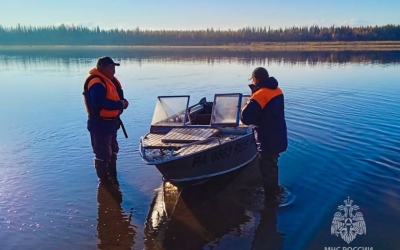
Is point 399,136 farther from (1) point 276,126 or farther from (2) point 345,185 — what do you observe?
(1) point 276,126

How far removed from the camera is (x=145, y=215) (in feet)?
18.3

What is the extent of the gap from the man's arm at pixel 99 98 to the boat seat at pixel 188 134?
110 centimetres

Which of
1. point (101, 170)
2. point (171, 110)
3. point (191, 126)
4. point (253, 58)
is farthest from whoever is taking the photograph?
A: point (253, 58)

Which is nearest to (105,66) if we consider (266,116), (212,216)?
(266,116)

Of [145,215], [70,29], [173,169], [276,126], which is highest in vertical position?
[70,29]

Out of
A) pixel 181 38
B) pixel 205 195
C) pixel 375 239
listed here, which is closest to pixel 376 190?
pixel 375 239

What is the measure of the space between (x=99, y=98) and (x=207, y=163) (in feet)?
6.87

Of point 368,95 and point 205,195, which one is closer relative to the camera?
point 205,195

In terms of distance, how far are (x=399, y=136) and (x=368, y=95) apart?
6.66 m

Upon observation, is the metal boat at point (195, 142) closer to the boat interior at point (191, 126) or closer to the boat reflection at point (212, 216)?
the boat interior at point (191, 126)

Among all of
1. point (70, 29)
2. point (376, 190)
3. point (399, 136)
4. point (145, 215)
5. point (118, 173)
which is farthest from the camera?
point (70, 29)

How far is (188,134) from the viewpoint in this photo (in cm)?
661

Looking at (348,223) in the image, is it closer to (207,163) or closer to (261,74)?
(207,163)

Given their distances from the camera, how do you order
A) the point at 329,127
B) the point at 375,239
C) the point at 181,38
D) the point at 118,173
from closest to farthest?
1. the point at 375,239
2. the point at 118,173
3. the point at 329,127
4. the point at 181,38
